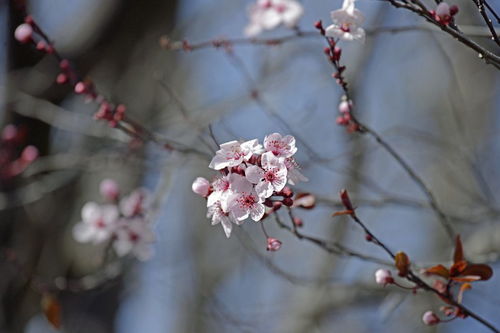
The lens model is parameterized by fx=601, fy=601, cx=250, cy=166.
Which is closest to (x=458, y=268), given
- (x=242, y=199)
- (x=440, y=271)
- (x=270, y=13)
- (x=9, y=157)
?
(x=440, y=271)

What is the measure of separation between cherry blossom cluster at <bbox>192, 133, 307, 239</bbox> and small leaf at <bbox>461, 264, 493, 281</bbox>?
0.50m

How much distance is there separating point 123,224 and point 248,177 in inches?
57.9

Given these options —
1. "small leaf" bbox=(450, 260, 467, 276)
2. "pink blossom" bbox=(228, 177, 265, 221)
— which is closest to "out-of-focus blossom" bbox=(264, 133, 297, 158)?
"pink blossom" bbox=(228, 177, 265, 221)

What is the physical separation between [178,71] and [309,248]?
1725 mm

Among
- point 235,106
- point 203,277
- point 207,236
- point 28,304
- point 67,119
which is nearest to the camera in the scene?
point 235,106

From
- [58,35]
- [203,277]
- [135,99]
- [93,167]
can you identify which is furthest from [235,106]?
[203,277]

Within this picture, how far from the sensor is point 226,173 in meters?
1.32

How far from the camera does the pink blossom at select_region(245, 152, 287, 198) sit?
1243mm

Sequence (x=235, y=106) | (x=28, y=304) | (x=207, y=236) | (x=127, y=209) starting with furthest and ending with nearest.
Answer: (x=207, y=236), (x=28, y=304), (x=235, y=106), (x=127, y=209)

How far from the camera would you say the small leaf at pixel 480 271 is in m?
1.44

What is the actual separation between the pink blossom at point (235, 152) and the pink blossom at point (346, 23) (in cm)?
42

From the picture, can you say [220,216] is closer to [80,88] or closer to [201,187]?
[201,187]

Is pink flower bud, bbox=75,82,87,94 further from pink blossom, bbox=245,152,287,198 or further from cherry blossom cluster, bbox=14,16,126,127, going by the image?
pink blossom, bbox=245,152,287,198

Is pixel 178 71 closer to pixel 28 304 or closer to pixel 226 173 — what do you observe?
pixel 28 304
